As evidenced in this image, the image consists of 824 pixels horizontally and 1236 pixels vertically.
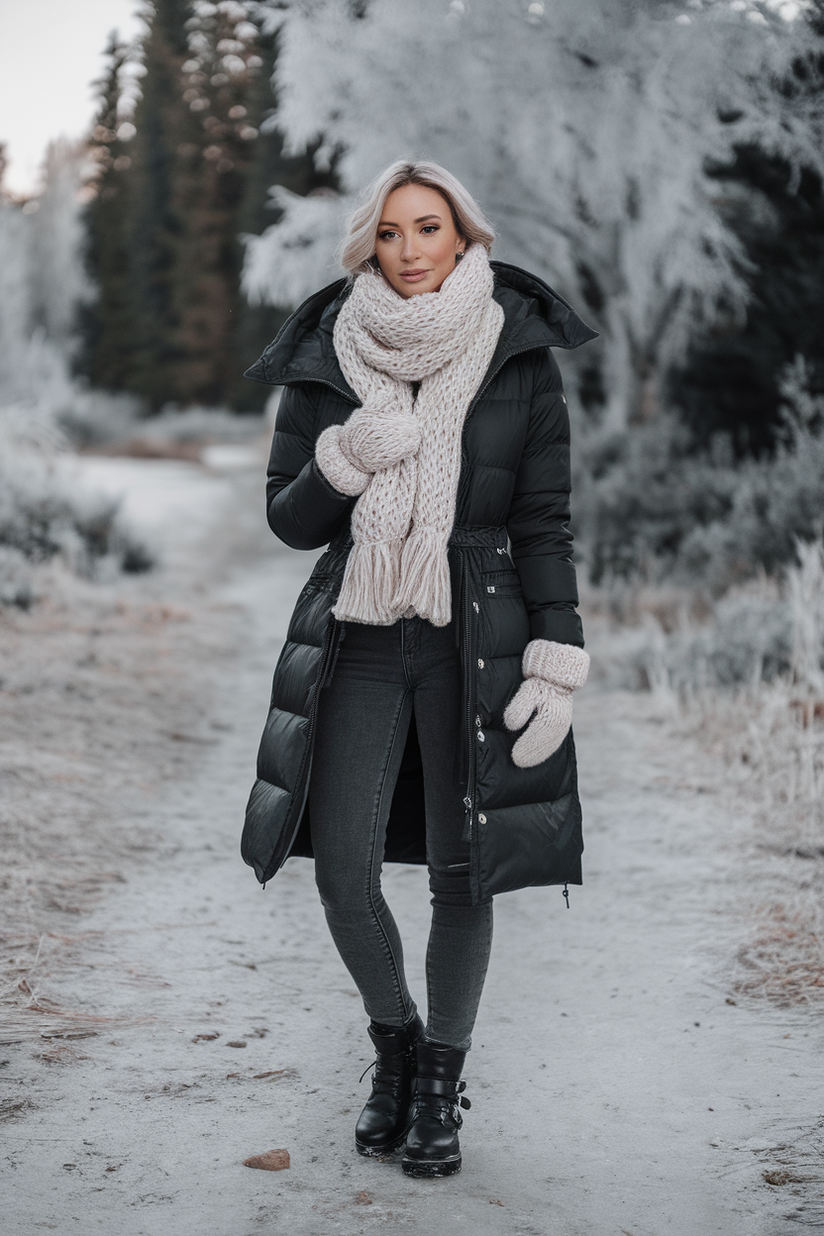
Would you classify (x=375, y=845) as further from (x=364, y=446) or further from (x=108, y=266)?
Answer: (x=108, y=266)

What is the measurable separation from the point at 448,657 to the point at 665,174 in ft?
29.0

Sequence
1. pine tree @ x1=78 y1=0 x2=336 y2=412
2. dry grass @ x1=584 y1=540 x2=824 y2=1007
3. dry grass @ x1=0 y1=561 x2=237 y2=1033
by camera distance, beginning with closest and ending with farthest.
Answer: dry grass @ x1=0 y1=561 x2=237 y2=1033 < dry grass @ x1=584 y1=540 x2=824 y2=1007 < pine tree @ x1=78 y1=0 x2=336 y2=412

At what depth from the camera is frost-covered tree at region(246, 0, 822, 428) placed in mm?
9477

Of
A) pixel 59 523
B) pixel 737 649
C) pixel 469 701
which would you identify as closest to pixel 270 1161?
pixel 469 701

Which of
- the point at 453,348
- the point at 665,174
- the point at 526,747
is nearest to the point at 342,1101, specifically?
the point at 526,747

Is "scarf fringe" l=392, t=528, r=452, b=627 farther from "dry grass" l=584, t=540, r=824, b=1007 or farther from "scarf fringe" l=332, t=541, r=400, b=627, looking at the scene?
"dry grass" l=584, t=540, r=824, b=1007

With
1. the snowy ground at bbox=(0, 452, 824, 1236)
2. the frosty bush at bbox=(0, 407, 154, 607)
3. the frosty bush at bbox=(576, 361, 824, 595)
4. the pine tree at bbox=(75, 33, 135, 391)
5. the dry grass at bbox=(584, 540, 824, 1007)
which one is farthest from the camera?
the pine tree at bbox=(75, 33, 135, 391)

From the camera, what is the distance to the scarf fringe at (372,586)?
7.89ft

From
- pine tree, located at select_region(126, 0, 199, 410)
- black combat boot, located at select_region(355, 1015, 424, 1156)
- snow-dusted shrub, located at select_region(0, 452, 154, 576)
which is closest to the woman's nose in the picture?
black combat boot, located at select_region(355, 1015, 424, 1156)

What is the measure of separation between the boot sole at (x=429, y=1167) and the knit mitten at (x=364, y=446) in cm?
135

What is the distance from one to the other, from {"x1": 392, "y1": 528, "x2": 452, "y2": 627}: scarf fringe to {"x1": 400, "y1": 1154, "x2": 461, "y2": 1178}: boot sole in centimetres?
108

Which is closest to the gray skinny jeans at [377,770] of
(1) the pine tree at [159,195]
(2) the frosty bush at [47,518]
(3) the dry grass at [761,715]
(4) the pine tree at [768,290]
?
(3) the dry grass at [761,715]

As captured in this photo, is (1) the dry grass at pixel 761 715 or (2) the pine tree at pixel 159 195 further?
(2) the pine tree at pixel 159 195

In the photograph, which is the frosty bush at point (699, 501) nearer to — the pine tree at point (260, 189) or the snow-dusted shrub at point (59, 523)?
the snow-dusted shrub at point (59, 523)
